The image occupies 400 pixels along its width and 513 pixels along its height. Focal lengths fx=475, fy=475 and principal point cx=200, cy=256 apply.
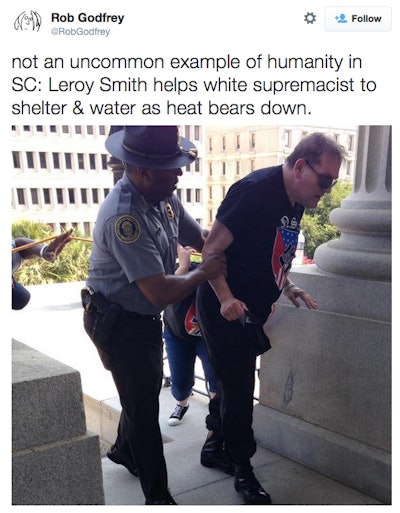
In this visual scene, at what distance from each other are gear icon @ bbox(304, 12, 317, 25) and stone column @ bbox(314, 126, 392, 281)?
2.74 feet

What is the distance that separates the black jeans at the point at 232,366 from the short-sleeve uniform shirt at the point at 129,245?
11.7 inches

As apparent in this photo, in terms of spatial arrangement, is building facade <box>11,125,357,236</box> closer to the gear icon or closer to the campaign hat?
the campaign hat

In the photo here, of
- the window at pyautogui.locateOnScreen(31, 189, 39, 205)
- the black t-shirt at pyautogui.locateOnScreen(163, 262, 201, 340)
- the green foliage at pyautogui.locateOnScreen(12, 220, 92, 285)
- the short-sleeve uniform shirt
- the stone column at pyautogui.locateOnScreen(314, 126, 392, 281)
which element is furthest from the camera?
the window at pyautogui.locateOnScreen(31, 189, 39, 205)

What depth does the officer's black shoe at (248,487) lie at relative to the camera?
7.55ft

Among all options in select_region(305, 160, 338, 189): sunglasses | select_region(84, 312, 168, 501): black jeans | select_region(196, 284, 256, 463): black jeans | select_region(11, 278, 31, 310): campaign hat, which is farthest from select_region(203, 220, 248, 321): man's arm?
select_region(11, 278, 31, 310): campaign hat

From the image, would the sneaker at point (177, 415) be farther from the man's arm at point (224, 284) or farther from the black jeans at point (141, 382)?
the man's arm at point (224, 284)

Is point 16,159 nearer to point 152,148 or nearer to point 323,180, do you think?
point 152,148

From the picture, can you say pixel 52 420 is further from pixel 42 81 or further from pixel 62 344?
pixel 62 344

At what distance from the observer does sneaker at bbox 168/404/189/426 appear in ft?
10.7

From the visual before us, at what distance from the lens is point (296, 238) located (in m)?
2.33

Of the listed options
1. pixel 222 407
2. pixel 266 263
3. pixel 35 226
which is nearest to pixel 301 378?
pixel 222 407

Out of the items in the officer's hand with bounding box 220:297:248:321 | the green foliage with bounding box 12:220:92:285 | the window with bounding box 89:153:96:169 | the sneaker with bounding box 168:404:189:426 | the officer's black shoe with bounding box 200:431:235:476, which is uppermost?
the window with bounding box 89:153:96:169

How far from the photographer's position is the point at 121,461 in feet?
8.60

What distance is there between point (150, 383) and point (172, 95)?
49.6 inches
